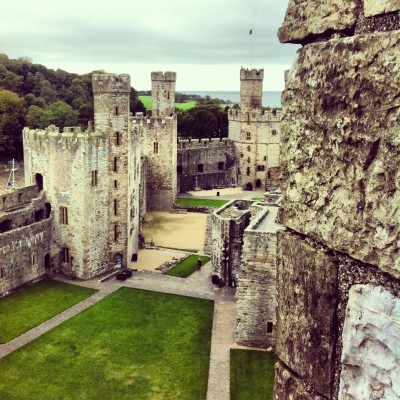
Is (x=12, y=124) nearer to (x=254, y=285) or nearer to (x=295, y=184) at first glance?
(x=254, y=285)

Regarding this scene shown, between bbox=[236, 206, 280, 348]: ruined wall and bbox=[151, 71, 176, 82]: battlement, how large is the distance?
27.4 m

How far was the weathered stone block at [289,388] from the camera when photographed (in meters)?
2.81

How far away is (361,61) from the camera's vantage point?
2.34 metres

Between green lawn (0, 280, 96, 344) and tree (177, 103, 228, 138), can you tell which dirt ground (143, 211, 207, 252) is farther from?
tree (177, 103, 228, 138)

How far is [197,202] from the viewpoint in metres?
45.6

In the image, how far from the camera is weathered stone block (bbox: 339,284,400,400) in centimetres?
221

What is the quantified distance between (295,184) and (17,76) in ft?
235

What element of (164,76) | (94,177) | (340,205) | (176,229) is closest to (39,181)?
(94,177)

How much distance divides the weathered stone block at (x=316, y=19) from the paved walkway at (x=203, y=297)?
624 inches

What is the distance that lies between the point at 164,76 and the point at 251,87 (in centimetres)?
929

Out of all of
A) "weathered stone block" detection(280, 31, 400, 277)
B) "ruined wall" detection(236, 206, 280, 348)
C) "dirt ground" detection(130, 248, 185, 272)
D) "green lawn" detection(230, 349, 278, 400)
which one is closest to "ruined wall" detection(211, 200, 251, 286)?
"dirt ground" detection(130, 248, 185, 272)

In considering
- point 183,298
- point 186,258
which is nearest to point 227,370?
point 183,298

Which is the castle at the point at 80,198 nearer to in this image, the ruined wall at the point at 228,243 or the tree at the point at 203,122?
the ruined wall at the point at 228,243

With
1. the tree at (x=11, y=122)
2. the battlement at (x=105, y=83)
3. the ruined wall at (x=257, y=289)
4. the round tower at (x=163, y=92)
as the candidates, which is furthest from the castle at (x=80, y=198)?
the tree at (x=11, y=122)
